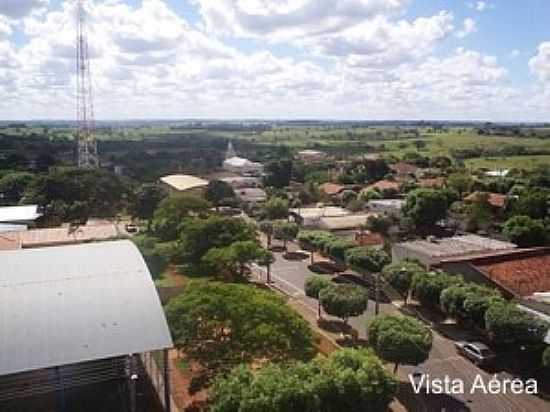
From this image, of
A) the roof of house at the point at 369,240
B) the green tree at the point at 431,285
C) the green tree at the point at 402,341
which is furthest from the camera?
the roof of house at the point at 369,240

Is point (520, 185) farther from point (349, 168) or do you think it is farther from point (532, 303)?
point (532, 303)

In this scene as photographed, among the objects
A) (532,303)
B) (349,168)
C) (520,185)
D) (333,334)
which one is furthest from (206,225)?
(349,168)

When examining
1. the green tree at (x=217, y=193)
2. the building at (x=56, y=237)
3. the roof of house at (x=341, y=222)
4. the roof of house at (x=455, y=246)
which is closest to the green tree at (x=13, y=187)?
the green tree at (x=217, y=193)

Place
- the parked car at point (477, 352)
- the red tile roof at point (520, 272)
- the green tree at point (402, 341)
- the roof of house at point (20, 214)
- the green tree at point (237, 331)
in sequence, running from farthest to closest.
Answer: the roof of house at point (20, 214) → the red tile roof at point (520, 272) → the parked car at point (477, 352) → the green tree at point (402, 341) → the green tree at point (237, 331)

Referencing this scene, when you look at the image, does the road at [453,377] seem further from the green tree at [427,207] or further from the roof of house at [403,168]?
the roof of house at [403,168]

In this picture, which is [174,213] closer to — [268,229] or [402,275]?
[268,229]

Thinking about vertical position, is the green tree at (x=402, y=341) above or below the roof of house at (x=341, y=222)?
above
